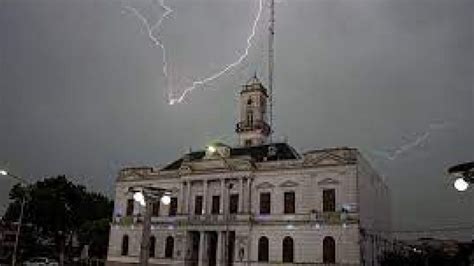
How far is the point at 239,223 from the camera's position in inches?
1647

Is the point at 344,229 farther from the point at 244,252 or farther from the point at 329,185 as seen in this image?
the point at 244,252

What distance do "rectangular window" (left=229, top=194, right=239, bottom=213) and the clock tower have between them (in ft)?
35.8

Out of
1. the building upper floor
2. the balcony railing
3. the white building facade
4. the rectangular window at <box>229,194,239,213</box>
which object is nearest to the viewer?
the balcony railing

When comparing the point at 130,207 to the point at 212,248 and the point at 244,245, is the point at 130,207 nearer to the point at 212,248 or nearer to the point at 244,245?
the point at 212,248

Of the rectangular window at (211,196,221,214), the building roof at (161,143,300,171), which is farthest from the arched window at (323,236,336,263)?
the rectangular window at (211,196,221,214)

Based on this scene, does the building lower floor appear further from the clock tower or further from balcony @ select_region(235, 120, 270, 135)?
balcony @ select_region(235, 120, 270, 135)

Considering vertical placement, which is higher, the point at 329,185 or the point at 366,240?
the point at 329,185

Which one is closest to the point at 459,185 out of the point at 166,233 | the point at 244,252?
the point at 244,252

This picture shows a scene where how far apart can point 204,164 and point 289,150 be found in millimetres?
8611

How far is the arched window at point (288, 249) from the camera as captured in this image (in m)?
39.2

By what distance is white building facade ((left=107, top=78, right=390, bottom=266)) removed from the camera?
37.7 metres

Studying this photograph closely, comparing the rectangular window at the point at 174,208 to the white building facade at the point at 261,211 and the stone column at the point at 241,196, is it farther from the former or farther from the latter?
the stone column at the point at 241,196

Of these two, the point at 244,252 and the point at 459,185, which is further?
the point at 244,252

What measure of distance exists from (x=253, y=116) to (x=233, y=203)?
13788mm
